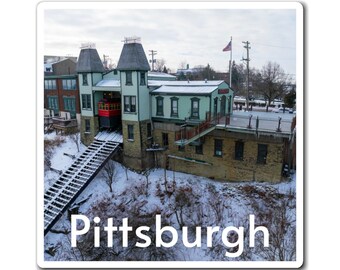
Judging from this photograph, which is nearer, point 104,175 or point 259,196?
point 259,196

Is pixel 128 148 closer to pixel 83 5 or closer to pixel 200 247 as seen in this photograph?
pixel 200 247

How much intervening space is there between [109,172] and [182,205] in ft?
12.0

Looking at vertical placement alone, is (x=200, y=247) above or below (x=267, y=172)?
below

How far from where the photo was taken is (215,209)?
32.3 ft

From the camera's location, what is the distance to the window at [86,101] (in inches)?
548

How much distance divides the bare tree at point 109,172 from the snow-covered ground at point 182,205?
16 cm

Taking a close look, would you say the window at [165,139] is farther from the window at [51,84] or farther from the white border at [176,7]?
the window at [51,84]

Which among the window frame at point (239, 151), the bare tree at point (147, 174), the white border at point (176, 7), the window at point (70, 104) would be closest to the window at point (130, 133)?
the bare tree at point (147, 174)

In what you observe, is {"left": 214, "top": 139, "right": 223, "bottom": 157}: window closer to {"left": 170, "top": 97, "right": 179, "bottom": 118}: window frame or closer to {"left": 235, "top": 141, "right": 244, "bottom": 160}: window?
{"left": 235, "top": 141, "right": 244, "bottom": 160}: window

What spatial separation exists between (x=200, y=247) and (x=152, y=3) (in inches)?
256

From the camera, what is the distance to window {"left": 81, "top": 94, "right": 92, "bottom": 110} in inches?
548

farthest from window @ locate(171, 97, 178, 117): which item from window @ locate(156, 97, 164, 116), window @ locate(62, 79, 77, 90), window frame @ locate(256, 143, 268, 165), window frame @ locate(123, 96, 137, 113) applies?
window @ locate(62, 79, 77, 90)

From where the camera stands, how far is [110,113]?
532 inches

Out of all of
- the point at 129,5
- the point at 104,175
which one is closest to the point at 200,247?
the point at 104,175
